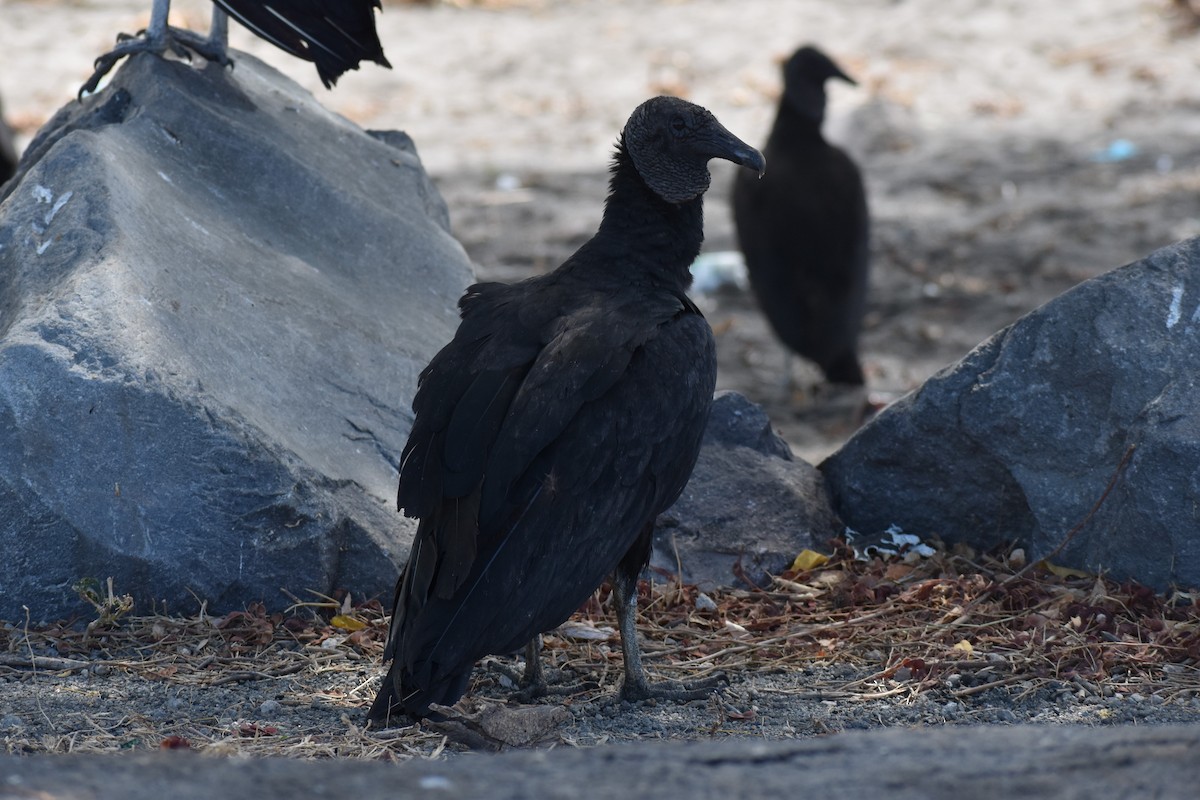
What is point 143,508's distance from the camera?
3.72 metres

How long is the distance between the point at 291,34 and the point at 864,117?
671 cm

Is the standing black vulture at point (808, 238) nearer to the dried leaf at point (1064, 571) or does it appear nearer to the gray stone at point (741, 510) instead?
the gray stone at point (741, 510)

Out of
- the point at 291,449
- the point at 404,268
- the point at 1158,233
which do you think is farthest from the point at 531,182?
the point at 291,449

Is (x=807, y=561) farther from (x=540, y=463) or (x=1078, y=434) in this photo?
(x=540, y=463)

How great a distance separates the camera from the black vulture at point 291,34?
5.02 metres

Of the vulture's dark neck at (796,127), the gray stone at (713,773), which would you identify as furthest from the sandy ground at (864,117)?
the gray stone at (713,773)

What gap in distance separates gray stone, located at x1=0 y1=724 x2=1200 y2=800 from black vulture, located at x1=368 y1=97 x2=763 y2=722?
0.84 m

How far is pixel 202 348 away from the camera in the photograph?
13.1ft

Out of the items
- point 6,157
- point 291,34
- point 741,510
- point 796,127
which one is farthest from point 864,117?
point 741,510

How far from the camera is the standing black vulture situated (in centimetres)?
712

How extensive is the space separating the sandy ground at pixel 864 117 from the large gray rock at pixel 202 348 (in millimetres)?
2582

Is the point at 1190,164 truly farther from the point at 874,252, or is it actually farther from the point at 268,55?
the point at 268,55

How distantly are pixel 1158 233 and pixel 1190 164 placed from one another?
1473mm

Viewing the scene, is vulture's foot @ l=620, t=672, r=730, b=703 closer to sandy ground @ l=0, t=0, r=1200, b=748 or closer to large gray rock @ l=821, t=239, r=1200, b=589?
large gray rock @ l=821, t=239, r=1200, b=589
